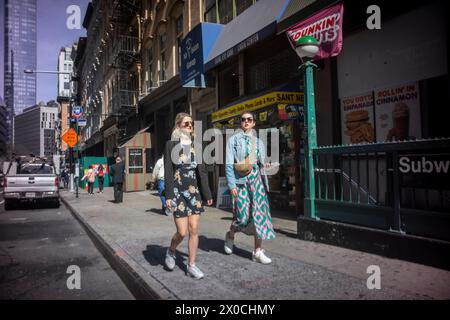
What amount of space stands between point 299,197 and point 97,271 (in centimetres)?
443

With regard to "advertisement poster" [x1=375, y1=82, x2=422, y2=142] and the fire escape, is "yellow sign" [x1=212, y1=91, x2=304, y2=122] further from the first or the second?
the fire escape

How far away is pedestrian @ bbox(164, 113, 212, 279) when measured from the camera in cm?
409

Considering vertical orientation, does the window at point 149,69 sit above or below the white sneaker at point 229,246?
above

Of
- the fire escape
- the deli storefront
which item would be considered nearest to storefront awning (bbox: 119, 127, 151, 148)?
the fire escape

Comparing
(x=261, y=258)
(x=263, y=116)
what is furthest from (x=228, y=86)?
(x=261, y=258)

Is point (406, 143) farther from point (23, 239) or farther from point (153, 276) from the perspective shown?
point (23, 239)

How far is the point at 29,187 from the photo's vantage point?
13.1m

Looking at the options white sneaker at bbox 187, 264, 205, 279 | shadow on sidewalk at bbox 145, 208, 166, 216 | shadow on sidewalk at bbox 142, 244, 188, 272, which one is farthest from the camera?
shadow on sidewalk at bbox 145, 208, 166, 216

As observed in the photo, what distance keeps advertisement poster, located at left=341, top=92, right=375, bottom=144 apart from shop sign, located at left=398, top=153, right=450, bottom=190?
2676mm

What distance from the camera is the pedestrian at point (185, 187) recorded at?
161 inches

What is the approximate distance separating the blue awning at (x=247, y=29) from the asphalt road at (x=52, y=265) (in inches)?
260

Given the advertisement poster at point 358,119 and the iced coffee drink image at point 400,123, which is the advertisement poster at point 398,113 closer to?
the iced coffee drink image at point 400,123

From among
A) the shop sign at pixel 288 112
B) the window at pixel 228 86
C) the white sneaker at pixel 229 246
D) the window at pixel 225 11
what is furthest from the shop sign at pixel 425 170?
the window at pixel 225 11
